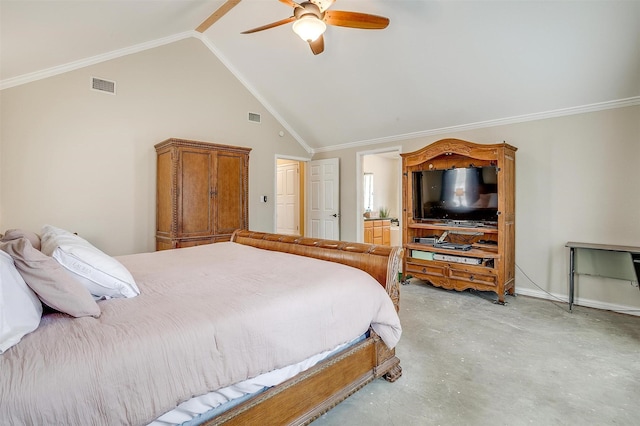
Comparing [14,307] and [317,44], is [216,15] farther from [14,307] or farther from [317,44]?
[14,307]

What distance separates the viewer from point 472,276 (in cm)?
391

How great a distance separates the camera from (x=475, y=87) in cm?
388

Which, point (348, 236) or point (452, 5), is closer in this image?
point (452, 5)

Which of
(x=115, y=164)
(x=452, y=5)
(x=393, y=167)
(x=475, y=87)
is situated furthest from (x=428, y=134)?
(x=115, y=164)

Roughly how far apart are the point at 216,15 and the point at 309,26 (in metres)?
2.24

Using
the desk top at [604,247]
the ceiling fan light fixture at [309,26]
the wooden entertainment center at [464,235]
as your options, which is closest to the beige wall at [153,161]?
the desk top at [604,247]

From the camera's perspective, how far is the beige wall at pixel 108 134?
11.7 ft

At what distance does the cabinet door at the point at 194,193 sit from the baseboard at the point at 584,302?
426 cm

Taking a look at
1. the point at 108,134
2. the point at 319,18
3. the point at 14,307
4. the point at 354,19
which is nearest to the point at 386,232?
the point at 354,19

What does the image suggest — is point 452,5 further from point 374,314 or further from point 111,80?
point 111,80

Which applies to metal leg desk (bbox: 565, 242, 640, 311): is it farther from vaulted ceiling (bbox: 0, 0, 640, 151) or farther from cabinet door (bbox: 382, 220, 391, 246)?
cabinet door (bbox: 382, 220, 391, 246)

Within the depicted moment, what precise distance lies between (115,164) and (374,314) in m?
3.98

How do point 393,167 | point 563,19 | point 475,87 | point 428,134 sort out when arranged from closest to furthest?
1. point 563,19
2. point 475,87
3. point 428,134
4. point 393,167

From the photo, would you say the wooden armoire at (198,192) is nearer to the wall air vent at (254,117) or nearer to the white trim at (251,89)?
the wall air vent at (254,117)
